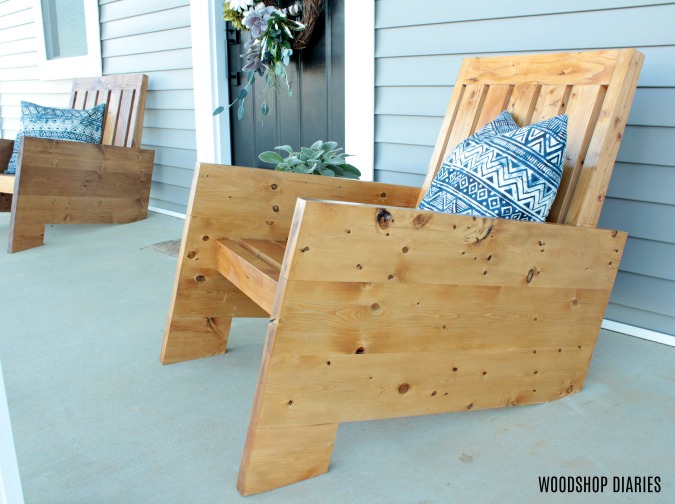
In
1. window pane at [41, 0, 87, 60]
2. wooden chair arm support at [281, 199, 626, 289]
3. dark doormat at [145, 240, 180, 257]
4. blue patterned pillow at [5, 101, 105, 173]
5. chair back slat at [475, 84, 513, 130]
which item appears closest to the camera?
wooden chair arm support at [281, 199, 626, 289]

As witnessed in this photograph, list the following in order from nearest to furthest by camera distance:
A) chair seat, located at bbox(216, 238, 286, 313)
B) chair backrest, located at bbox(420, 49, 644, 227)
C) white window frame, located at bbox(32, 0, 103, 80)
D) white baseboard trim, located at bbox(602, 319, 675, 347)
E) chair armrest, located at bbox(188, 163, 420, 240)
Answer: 1. chair seat, located at bbox(216, 238, 286, 313)
2. chair backrest, located at bbox(420, 49, 644, 227)
3. chair armrest, located at bbox(188, 163, 420, 240)
4. white baseboard trim, located at bbox(602, 319, 675, 347)
5. white window frame, located at bbox(32, 0, 103, 80)

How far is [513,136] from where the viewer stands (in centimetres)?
136

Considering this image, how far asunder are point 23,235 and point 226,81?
4.56 ft

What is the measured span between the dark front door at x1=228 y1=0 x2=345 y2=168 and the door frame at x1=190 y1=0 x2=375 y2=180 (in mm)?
97

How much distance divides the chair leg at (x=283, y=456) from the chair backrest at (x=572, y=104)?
0.80 m

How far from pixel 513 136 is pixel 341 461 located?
2.78 feet

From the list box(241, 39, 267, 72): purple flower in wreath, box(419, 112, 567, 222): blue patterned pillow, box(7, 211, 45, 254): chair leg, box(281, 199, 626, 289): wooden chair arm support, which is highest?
box(241, 39, 267, 72): purple flower in wreath

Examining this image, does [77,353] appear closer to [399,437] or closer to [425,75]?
[399,437]

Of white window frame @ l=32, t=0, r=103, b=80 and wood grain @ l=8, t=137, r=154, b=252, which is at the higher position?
white window frame @ l=32, t=0, r=103, b=80

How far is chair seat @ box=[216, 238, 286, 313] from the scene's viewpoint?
4.00ft

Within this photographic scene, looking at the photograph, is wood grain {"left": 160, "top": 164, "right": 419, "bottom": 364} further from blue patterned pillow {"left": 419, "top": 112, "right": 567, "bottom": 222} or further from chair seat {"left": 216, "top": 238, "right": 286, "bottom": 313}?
blue patterned pillow {"left": 419, "top": 112, "right": 567, "bottom": 222}

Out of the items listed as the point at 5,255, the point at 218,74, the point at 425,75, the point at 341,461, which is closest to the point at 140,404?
the point at 341,461

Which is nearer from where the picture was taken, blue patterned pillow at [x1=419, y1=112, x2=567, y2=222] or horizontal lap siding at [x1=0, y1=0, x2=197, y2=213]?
blue patterned pillow at [x1=419, y1=112, x2=567, y2=222]

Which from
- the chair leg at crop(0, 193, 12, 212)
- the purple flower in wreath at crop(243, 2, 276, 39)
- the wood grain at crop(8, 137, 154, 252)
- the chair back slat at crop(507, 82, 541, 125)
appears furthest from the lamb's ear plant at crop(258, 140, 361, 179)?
the chair leg at crop(0, 193, 12, 212)
